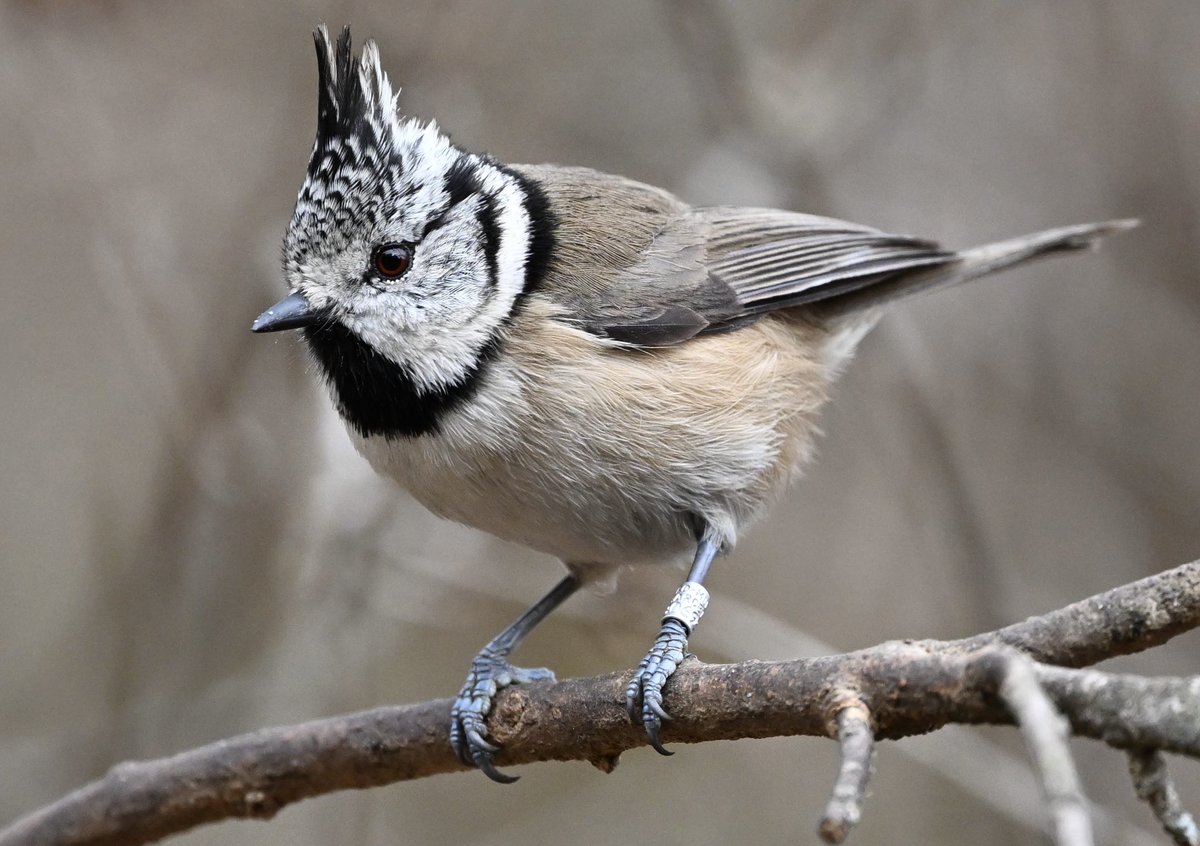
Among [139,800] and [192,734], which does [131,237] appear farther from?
[139,800]

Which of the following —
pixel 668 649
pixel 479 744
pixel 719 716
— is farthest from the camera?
pixel 479 744

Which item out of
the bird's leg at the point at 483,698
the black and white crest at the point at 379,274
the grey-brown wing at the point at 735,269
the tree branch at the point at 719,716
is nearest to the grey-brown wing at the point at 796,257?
the grey-brown wing at the point at 735,269

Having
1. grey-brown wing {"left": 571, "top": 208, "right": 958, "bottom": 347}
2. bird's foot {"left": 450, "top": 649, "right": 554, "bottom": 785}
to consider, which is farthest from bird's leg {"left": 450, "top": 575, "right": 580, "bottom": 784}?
grey-brown wing {"left": 571, "top": 208, "right": 958, "bottom": 347}

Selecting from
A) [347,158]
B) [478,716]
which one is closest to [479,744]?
[478,716]

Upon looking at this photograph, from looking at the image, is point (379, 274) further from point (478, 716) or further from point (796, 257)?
point (796, 257)

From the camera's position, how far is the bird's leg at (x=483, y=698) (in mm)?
2953

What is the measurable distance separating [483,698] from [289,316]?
108 cm

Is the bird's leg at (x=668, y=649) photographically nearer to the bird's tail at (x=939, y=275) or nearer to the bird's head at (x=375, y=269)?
the bird's head at (x=375, y=269)

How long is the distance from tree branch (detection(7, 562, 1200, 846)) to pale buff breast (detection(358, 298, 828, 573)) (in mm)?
484

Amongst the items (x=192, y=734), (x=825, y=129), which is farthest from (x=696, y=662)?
(x=825, y=129)

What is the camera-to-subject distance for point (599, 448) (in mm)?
3021

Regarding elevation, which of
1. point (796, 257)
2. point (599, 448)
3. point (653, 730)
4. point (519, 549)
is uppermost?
point (796, 257)

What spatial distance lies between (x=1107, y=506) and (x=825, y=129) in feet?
7.05

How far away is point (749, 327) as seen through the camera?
3.56 metres
